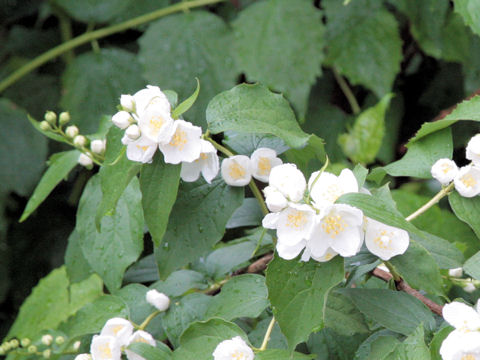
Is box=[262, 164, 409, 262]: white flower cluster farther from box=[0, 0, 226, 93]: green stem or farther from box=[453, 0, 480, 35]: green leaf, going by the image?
box=[0, 0, 226, 93]: green stem

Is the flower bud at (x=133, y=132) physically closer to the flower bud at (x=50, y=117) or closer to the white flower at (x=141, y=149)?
the white flower at (x=141, y=149)

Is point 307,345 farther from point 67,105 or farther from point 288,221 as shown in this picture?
point 67,105

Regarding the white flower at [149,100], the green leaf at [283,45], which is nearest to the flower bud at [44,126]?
the white flower at [149,100]

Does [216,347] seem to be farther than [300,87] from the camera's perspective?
No

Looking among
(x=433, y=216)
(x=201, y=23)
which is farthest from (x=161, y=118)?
(x=201, y=23)

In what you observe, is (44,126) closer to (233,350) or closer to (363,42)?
(233,350)

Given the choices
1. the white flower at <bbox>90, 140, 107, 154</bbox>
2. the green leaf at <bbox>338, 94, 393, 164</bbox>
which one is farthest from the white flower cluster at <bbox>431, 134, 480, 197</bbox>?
the green leaf at <bbox>338, 94, 393, 164</bbox>
